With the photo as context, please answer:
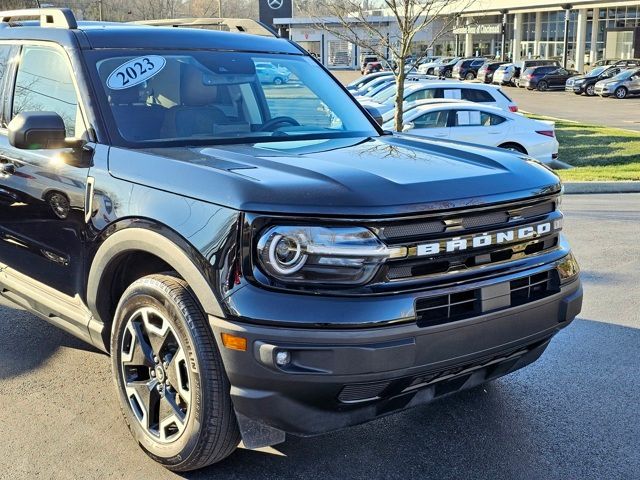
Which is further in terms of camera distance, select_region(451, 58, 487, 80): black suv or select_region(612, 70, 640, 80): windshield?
select_region(451, 58, 487, 80): black suv

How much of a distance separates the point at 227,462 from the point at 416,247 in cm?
139

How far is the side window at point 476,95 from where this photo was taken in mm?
17578

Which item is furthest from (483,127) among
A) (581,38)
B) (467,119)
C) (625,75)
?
(581,38)

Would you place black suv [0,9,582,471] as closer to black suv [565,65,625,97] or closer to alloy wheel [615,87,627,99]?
alloy wheel [615,87,627,99]

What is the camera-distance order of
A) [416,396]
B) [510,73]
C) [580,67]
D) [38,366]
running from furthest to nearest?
[580,67]
[510,73]
[38,366]
[416,396]

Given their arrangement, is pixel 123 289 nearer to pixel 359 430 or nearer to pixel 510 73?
pixel 359 430

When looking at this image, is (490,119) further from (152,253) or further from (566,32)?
(566,32)

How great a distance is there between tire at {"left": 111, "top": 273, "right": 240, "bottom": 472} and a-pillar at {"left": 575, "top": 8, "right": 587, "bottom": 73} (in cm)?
5977

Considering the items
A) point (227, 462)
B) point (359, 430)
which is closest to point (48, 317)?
point (227, 462)

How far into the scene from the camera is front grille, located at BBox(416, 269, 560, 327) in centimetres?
289

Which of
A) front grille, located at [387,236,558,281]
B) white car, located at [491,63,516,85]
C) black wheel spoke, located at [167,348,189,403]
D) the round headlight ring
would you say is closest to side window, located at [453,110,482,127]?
front grille, located at [387,236,558,281]

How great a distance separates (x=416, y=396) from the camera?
10.2ft

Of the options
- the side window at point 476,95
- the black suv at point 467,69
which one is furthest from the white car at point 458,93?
the black suv at point 467,69

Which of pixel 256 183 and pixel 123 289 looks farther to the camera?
pixel 123 289
